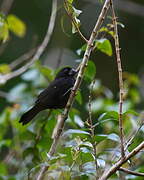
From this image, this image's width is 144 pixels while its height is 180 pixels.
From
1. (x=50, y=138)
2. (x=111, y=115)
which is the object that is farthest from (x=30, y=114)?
(x=111, y=115)

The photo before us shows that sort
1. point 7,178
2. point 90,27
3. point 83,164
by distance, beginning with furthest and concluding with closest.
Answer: point 90,27 < point 7,178 < point 83,164

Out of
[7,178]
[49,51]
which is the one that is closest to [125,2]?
[49,51]

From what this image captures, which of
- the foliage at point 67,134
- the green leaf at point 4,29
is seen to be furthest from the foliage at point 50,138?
the green leaf at point 4,29

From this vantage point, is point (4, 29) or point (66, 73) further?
point (66, 73)

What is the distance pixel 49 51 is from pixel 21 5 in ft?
4.53

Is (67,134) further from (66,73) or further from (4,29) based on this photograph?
(66,73)

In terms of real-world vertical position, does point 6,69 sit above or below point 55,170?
above

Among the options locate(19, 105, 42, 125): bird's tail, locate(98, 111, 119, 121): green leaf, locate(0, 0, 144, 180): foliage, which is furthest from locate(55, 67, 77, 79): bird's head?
locate(98, 111, 119, 121): green leaf

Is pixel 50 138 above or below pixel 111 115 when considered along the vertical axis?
below

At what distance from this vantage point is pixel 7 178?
339 centimetres

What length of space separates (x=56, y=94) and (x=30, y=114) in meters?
0.40

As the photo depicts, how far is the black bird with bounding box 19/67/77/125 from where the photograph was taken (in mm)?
4073

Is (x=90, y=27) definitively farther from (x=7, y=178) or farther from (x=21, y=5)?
(x=7, y=178)

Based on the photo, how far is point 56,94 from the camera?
13.9 feet
